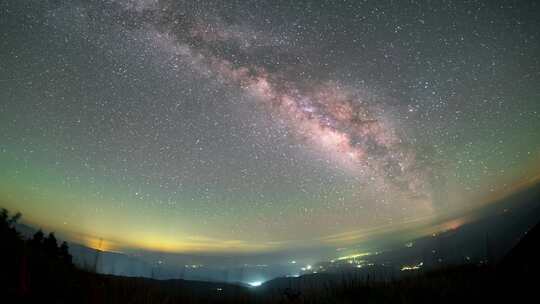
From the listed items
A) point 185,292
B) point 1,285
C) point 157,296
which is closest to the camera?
point 1,285

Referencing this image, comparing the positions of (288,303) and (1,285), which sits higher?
(1,285)

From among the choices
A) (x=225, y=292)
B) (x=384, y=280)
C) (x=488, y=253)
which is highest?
(x=488, y=253)

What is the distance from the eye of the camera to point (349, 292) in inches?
319

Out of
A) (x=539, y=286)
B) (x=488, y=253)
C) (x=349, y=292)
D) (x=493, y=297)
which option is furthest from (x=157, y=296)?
(x=488, y=253)

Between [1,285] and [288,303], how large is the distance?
5.36 meters

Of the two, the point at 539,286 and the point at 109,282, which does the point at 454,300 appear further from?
the point at 109,282

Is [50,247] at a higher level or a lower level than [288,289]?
higher

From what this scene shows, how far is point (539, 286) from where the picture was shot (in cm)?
561

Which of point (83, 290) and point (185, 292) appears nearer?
point (83, 290)

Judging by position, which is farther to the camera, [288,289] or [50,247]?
[50,247]

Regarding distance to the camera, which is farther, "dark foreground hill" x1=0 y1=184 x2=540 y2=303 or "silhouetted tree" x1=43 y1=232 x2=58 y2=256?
"silhouetted tree" x1=43 y1=232 x2=58 y2=256

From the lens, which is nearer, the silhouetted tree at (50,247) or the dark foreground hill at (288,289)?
the dark foreground hill at (288,289)

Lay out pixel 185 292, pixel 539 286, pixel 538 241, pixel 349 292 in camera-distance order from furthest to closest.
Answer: pixel 185 292, pixel 349 292, pixel 538 241, pixel 539 286

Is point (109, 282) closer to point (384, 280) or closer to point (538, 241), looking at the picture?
point (384, 280)
